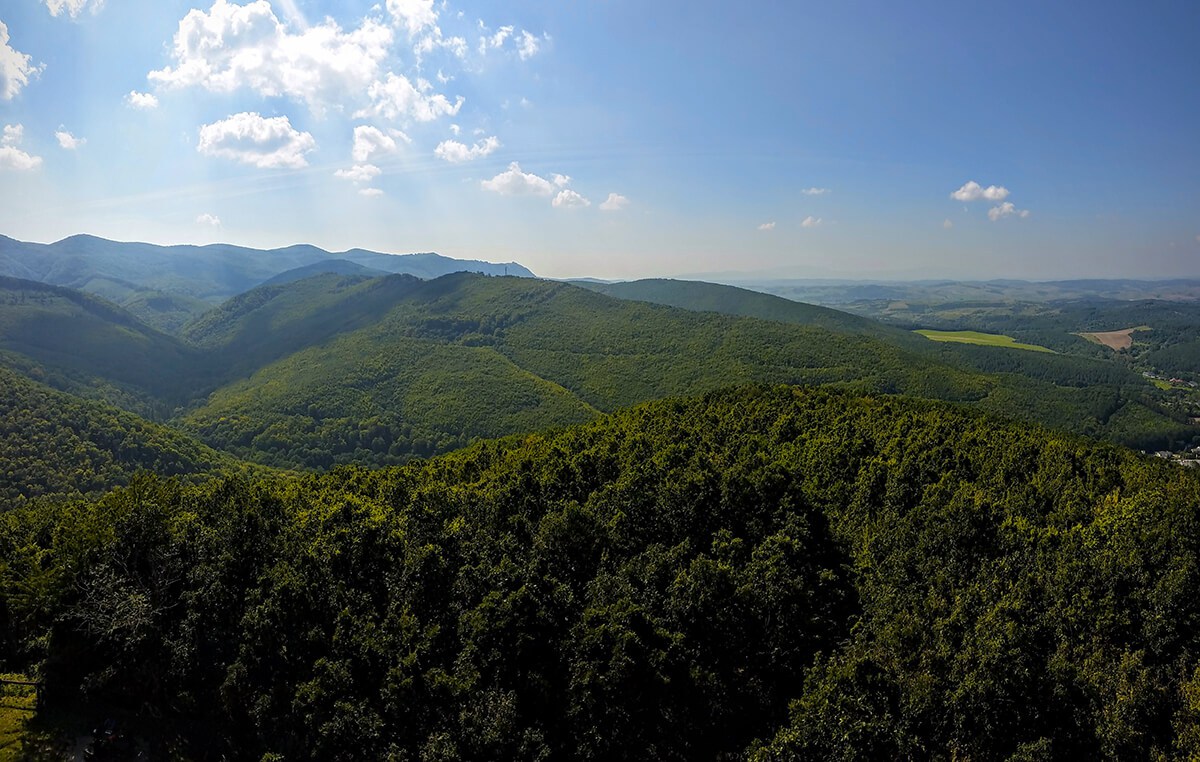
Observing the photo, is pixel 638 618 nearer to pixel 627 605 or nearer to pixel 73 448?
pixel 627 605

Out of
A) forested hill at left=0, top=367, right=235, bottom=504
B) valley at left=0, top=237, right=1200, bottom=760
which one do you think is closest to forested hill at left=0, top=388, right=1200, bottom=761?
valley at left=0, top=237, right=1200, bottom=760

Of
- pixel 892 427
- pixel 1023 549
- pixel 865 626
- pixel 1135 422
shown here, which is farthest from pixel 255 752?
pixel 1135 422

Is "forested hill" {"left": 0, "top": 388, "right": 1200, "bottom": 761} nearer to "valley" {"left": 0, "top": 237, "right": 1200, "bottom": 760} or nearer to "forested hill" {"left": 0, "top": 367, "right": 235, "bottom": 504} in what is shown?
"valley" {"left": 0, "top": 237, "right": 1200, "bottom": 760}

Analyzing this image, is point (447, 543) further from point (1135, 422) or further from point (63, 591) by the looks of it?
point (1135, 422)

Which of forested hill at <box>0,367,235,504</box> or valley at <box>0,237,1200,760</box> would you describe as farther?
forested hill at <box>0,367,235,504</box>

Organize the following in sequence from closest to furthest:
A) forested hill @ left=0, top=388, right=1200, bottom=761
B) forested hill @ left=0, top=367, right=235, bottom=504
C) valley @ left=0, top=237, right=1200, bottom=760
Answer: forested hill @ left=0, top=388, right=1200, bottom=761
valley @ left=0, top=237, right=1200, bottom=760
forested hill @ left=0, top=367, right=235, bottom=504

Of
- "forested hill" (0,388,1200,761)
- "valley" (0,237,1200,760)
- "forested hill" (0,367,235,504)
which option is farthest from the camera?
"forested hill" (0,367,235,504)
